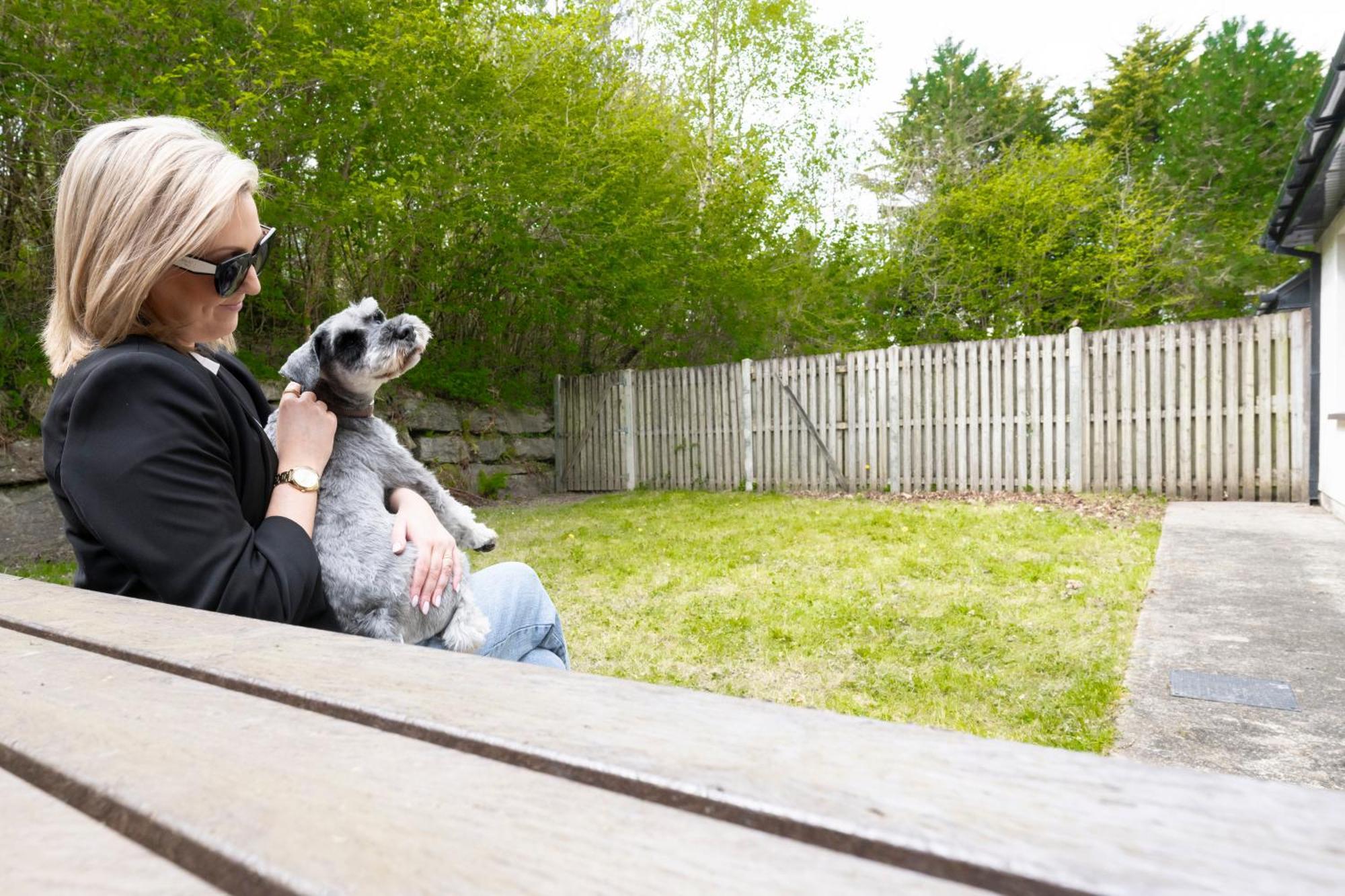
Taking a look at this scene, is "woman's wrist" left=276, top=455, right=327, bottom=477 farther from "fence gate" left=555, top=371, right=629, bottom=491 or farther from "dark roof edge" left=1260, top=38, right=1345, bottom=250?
"fence gate" left=555, top=371, right=629, bottom=491

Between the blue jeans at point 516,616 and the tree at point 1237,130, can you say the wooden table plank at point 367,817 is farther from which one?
the tree at point 1237,130

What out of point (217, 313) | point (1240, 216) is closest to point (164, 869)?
point (217, 313)

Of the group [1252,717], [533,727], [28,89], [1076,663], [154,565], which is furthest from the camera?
[28,89]

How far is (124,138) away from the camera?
53.2 inches

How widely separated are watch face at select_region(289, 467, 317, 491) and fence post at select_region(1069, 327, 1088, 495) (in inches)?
339

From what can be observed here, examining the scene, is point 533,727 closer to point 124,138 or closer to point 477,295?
point 124,138

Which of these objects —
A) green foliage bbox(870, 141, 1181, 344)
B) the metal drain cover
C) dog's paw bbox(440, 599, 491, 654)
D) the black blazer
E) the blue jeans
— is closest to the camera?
the black blazer

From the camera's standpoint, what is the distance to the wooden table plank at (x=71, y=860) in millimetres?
470

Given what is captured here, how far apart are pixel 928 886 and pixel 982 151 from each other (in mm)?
20476

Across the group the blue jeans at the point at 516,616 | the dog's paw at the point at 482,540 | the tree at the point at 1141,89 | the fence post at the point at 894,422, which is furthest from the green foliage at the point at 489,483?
the tree at the point at 1141,89

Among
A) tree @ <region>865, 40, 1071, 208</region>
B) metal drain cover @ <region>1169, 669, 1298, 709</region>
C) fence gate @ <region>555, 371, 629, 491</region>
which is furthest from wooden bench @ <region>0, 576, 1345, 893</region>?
tree @ <region>865, 40, 1071, 208</region>

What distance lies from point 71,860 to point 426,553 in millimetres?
1157

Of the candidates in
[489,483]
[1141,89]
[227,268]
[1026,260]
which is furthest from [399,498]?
[1141,89]

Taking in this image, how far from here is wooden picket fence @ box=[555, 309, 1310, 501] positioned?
7867 millimetres
